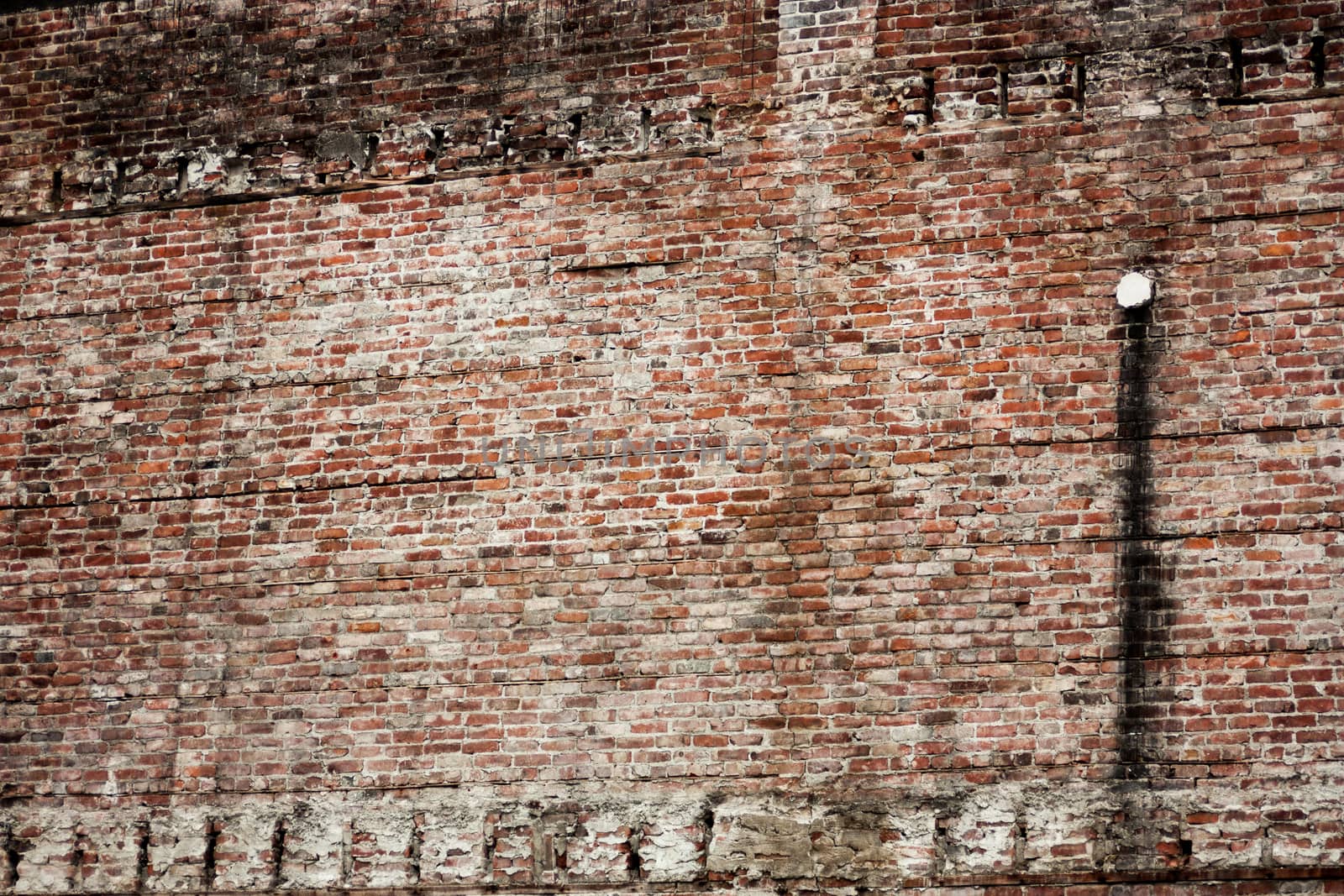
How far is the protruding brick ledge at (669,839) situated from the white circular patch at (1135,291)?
217 centimetres

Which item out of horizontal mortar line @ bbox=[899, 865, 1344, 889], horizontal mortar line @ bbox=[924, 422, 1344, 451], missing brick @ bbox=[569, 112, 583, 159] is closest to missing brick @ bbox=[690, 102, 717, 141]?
missing brick @ bbox=[569, 112, 583, 159]

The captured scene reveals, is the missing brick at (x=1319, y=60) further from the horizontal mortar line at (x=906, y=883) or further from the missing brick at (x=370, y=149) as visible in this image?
the missing brick at (x=370, y=149)

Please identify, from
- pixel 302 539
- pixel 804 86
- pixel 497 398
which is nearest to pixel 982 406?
pixel 804 86

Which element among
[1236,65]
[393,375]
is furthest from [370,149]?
[1236,65]

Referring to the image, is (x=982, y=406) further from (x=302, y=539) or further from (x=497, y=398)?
(x=302, y=539)

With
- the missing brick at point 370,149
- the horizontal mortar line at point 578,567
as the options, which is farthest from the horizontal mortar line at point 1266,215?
the missing brick at point 370,149

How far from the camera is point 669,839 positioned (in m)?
7.61

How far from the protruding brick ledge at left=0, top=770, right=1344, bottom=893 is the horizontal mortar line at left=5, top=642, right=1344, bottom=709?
43cm

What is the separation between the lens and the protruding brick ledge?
23.5 ft

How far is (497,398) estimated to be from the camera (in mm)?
8266

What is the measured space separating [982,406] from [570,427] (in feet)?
6.50

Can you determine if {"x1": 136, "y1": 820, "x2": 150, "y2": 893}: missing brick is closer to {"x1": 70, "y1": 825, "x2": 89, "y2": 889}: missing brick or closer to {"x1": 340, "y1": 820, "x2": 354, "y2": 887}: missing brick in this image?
{"x1": 70, "y1": 825, "x2": 89, "y2": 889}: missing brick

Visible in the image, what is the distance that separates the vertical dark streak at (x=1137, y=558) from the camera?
733cm

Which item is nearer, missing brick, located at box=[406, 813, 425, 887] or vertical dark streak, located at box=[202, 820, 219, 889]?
missing brick, located at box=[406, 813, 425, 887]
